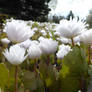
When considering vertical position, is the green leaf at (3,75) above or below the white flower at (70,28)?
below

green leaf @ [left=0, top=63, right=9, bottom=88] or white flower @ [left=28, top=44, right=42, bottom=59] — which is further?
white flower @ [left=28, top=44, right=42, bottom=59]

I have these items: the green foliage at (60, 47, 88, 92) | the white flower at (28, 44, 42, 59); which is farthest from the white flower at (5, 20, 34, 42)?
the green foliage at (60, 47, 88, 92)

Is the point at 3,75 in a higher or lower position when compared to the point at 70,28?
lower

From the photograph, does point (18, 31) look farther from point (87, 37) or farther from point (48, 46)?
point (87, 37)

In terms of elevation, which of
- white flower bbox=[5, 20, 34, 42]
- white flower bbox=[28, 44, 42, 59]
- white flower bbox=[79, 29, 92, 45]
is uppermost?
white flower bbox=[5, 20, 34, 42]

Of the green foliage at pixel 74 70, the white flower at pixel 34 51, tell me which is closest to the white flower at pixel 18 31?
the white flower at pixel 34 51

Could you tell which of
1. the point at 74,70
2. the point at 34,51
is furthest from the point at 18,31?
the point at 74,70

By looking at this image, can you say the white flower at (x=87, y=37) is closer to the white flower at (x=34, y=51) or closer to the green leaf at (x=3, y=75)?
the white flower at (x=34, y=51)

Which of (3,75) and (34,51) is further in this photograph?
(34,51)

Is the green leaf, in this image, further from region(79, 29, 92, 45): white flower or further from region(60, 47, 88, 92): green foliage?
region(79, 29, 92, 45): white flower

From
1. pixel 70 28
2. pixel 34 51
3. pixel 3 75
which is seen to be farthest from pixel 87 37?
pixel 3 75

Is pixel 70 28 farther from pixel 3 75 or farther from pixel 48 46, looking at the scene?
pixel 3 75
